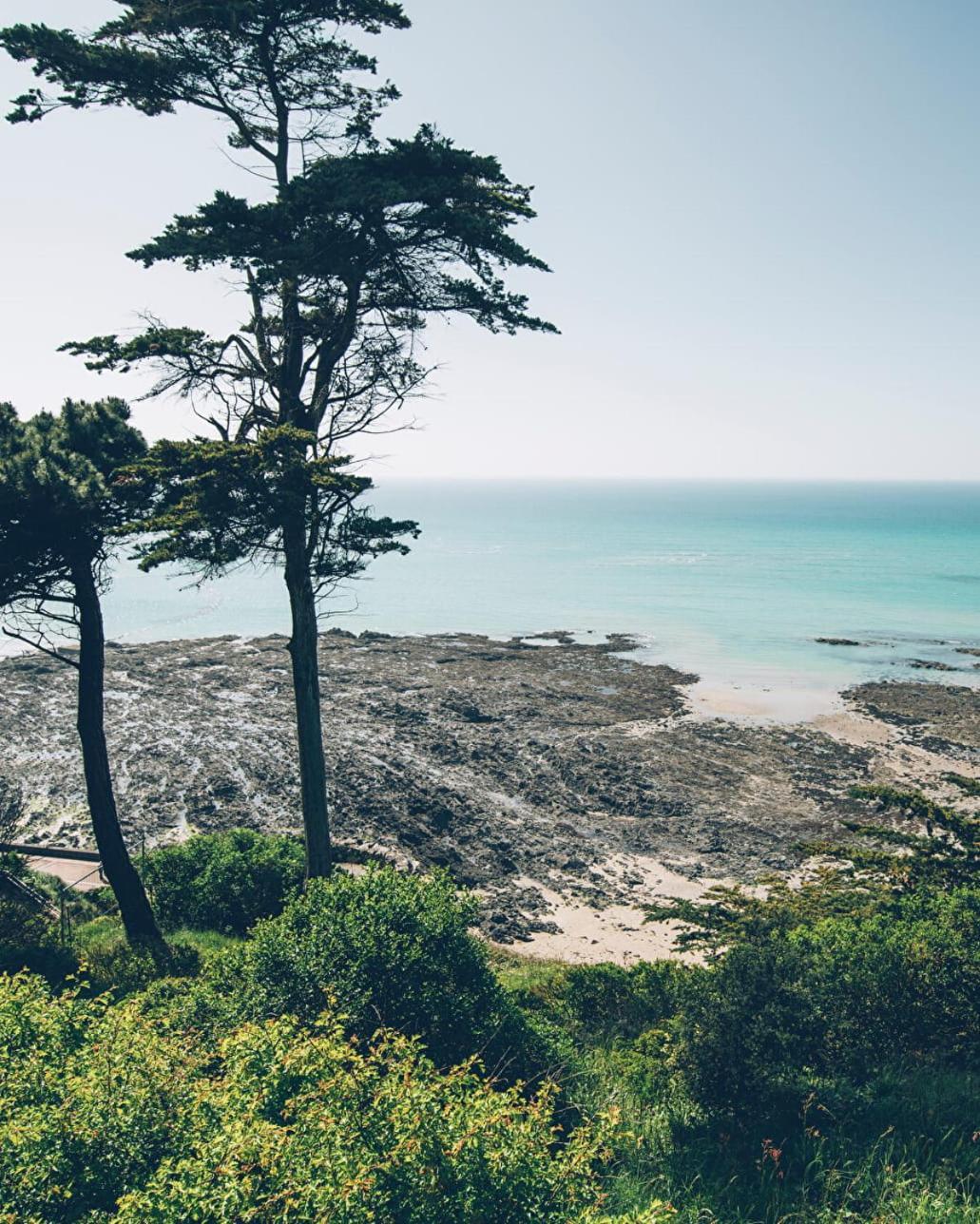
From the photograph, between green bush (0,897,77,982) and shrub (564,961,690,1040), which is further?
shrub (564,961,690,1040)

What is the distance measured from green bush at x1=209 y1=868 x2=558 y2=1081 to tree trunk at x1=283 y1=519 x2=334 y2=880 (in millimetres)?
4444

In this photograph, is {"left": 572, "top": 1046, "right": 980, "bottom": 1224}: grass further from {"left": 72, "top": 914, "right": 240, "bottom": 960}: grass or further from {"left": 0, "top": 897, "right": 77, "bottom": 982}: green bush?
{"left": 0, "top": 897, "right": 77, "bottom": 982}: green bush

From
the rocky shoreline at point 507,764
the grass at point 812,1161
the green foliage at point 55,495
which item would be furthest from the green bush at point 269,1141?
the rocky shoreline at point 507,764

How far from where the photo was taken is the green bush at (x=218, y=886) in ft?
49.1

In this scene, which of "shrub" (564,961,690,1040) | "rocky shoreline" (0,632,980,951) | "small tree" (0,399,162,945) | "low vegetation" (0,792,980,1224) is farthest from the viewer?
"rocky shoreline" (0,632,980,951)

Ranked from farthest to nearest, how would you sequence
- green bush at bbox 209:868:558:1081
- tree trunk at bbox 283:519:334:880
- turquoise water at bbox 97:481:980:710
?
turquoise water at bbox 97:481:980:710 < tree trunk at bbox 283:519:334:880 < green bush at bbox 209:868:558:1081

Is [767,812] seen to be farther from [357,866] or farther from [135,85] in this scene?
[135,85]

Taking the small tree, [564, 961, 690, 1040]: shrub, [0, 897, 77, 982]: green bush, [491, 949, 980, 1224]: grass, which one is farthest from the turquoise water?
[491, 949, 980, 1224]: grass

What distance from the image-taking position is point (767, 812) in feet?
80.5

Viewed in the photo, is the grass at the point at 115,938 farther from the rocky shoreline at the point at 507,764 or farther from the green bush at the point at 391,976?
the rocky shoreline at the point at 507,764

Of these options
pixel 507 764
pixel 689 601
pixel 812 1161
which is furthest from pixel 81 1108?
pixel 689 601

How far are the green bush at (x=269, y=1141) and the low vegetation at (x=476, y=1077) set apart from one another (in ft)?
0.06

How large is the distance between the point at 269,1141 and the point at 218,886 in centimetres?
1132

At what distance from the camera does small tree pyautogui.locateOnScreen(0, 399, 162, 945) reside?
11.3 metres
